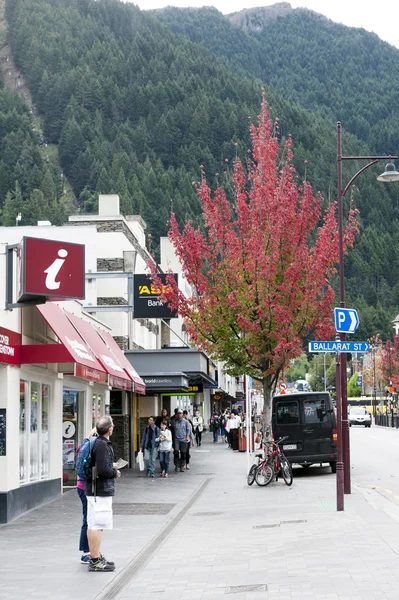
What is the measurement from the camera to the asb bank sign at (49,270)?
15.0 meters

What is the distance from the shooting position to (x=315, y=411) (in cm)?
2783

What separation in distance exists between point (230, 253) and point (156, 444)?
6.92 m

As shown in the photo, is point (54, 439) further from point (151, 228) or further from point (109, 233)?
point (151, 228)

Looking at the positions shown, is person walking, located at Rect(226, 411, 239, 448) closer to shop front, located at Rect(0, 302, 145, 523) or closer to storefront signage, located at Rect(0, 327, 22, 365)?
shop front, located at Rect(0, 302, 145, 523)

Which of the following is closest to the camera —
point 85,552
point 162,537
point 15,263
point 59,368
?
point 85,552

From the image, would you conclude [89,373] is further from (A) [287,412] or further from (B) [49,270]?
(A) [287,412]

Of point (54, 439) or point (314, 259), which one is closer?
point (54, 439)

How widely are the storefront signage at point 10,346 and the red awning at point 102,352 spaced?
4.28 metres

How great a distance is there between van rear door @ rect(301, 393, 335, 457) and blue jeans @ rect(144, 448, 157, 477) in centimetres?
436

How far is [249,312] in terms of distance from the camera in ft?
81.5

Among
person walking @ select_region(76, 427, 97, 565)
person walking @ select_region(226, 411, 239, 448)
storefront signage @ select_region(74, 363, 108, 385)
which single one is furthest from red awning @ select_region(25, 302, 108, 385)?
person walking @ select_region(226, 411, 239, 448)

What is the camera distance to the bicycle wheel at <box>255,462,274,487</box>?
23609 mm

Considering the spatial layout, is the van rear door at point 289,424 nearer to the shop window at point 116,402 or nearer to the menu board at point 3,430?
the shop window at point 116,402

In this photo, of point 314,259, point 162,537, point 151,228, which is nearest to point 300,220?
point 314,259
